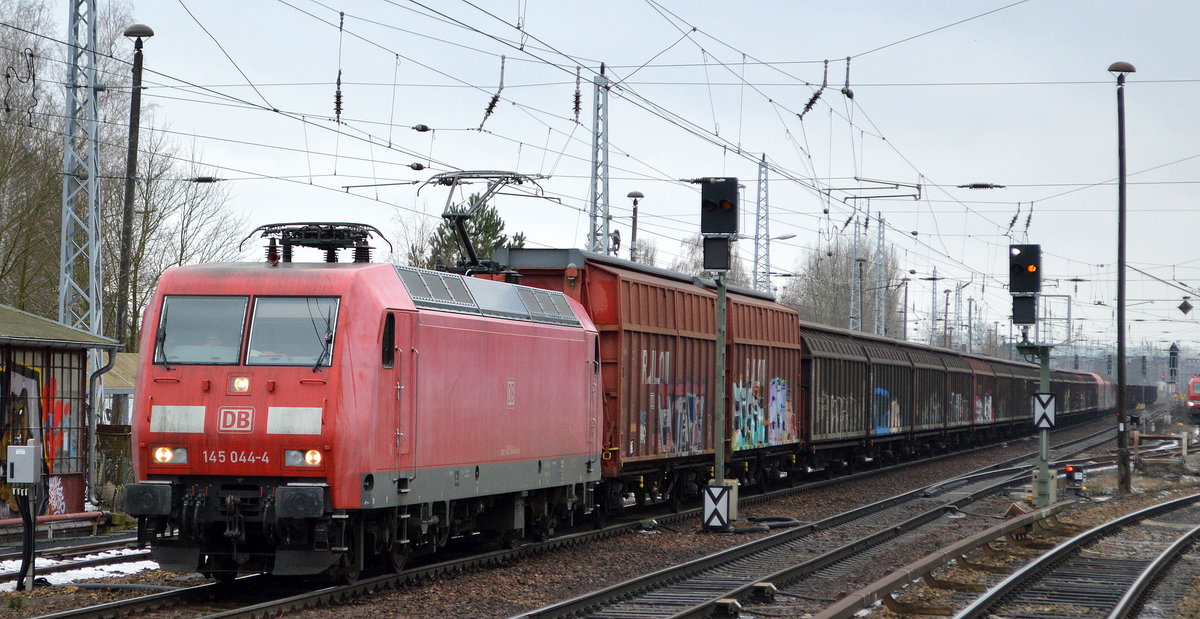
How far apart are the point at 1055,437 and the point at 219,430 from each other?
1994 inches

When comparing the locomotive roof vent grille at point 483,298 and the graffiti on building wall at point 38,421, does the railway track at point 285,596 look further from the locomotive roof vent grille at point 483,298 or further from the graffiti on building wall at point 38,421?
the graffiti on building wall at point 38,421

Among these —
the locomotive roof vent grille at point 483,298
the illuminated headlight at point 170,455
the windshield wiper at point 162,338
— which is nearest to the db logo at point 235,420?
the illuminated headlight at point 170,455

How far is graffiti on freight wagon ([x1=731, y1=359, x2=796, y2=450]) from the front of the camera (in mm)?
23250

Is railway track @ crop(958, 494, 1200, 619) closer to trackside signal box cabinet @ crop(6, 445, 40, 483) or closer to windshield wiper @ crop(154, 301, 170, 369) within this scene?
windshield wiper @ crop(154, 301, 170, 369)

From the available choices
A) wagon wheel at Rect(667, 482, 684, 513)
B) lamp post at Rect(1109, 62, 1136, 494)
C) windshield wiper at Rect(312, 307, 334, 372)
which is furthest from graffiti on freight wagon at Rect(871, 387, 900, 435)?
windshield wiper at Rect(312, 307, 334, 372)

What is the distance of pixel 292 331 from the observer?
1218 centimetres

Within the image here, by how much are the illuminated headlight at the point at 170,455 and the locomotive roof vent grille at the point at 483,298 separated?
2585 millimetres

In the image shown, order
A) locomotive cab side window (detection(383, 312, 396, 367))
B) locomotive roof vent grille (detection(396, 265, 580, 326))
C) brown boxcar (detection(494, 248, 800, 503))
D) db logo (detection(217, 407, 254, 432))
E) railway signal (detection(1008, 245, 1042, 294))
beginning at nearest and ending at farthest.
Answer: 1. db logo (detection(217, 407, 254, 432))
2. locomotive cab side window (detection(383, 312, 396, 367))
3. locomotive roof vent grille (detection(396, 265, 580, 326))
4. brown boxcar (detection(494, 248, 800, 503))
5. railway signal (detection(1008, 245, 1042, 294))

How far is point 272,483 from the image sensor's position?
1187cm

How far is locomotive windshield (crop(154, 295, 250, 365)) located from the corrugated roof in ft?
18.4

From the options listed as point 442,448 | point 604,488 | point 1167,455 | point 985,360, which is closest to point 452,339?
point 442,448

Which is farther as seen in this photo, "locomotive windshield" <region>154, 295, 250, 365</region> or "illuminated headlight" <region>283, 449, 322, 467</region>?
"locomotive windshield" <region>154, 295, 250, 365</region>

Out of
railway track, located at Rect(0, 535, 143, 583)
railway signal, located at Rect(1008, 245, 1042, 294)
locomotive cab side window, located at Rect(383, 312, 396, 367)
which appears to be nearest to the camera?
locomotive cab side window, located at Rect(383, 312, 396, 367)

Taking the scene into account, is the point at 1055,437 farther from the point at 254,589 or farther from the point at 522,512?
the point at 254,589
